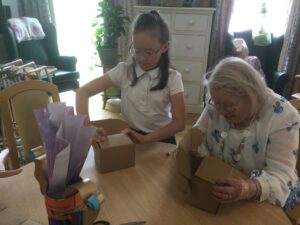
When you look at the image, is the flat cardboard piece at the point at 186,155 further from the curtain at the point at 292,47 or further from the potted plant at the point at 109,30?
the curtain at the point at 292,47

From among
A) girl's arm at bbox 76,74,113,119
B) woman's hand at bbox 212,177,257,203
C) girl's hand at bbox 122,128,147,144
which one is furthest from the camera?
girl's arm at bbox 76,74,113,119

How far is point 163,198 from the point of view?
0.91m

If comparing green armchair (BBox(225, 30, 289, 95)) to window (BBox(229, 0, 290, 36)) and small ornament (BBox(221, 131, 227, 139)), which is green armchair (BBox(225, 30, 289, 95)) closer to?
window (BBox(229, 0, 290, 36))

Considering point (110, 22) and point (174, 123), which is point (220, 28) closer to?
point (110, 22)

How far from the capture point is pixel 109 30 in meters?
3.49

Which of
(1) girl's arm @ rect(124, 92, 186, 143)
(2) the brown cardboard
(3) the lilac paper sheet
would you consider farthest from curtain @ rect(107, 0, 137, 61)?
(3) the lilac paper sheet

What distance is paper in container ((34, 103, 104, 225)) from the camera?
577mm

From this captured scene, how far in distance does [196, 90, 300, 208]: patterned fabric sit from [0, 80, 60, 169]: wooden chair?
87cm

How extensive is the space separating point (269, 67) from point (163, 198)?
316 centimetres

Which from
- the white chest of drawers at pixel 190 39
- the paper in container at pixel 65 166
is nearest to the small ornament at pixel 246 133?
the paper in container at pixel 65 166

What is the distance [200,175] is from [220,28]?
319cm

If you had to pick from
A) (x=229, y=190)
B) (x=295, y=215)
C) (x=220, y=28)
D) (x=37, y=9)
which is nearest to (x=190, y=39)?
(x=220, y=28)

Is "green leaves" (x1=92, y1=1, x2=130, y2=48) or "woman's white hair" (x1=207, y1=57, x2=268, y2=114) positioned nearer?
"woman's white hair" (x1=207, y1=57, x2=268, y2=114)

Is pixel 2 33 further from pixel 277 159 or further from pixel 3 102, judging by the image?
pixel 277 159
